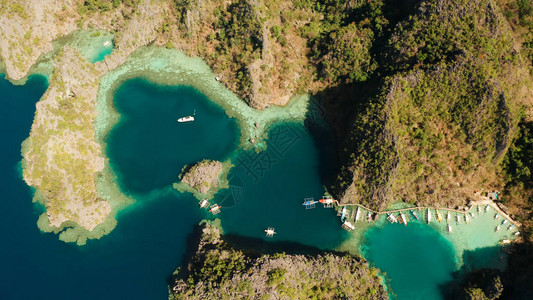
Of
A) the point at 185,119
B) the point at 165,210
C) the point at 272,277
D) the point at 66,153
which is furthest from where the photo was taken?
the point at 185,119

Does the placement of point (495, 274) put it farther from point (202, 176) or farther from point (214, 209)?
point (202, 176)

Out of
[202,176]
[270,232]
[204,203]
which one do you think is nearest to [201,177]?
[202,176]

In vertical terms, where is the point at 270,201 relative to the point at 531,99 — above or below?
below

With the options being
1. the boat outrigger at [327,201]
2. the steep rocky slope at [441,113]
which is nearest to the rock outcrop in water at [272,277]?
the boat outrigger at [327,201]

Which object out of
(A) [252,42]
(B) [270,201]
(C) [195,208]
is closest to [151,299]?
(C) [195,208]

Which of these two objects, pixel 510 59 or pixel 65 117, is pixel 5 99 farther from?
pixel 510 59

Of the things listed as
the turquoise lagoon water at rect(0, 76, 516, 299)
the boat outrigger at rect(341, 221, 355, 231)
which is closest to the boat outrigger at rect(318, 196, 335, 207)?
the turquoise lagoon water at rect(0, 76, 516, 299)
